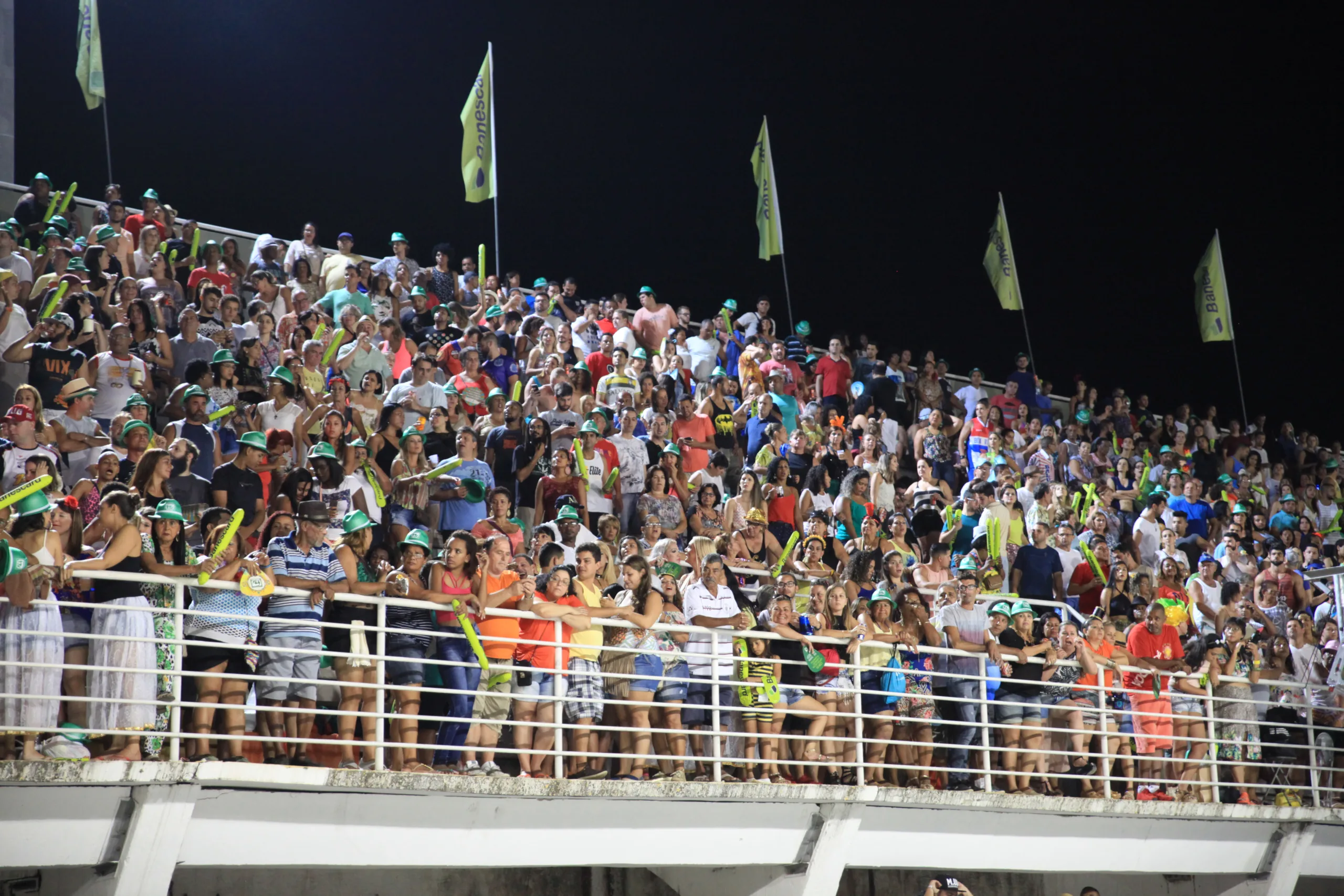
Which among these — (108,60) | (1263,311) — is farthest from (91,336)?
(1263,311)

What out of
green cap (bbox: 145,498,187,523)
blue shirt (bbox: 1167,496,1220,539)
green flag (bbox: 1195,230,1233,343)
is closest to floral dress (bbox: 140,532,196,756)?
green cap (bbox: 145,498,187,523)

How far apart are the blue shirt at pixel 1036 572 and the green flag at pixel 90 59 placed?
10.7 m

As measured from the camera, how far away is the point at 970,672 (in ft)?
34.5

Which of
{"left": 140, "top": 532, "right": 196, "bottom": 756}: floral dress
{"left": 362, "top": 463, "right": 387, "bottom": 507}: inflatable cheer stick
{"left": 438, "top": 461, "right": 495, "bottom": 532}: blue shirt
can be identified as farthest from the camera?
{"left": 438, "top": 461, "right": 495, "bottom": 532}: blue shirt

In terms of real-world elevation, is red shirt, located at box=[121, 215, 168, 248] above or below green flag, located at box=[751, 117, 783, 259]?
below

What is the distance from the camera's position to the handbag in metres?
10.0

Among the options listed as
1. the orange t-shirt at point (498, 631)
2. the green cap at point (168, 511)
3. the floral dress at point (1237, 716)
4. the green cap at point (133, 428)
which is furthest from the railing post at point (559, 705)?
the floral dress at point (1237, 716)

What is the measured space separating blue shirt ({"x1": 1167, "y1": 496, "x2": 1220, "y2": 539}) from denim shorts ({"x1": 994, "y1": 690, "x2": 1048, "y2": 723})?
600 centimetres

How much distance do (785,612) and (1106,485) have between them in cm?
818

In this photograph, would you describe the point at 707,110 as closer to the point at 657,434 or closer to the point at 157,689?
the point at 657,434

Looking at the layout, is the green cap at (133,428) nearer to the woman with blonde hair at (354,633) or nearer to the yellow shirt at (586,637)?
the woman with blonde hair at (354,633)

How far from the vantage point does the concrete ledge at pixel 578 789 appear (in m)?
7.01

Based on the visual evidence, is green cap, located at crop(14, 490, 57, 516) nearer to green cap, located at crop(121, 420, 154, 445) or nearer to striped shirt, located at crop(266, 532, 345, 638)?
striped shirt, located at crop(266, 532, 345, 638)

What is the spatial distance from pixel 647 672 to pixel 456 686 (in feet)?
4.06
